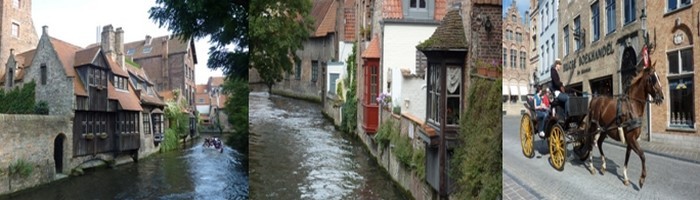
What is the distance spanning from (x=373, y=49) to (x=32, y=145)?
6.51 feet

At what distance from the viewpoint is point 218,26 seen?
4258 millimetres

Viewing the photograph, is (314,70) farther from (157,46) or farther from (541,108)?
(541,108)

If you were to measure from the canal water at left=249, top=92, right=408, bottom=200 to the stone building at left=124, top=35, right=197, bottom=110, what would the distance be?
49 cm

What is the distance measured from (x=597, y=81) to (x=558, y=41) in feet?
0.94

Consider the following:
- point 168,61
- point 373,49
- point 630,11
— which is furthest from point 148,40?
point 630,11

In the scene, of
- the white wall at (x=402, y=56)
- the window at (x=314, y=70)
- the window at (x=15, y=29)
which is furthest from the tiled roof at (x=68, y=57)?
the white wall at (x=402, y=56)

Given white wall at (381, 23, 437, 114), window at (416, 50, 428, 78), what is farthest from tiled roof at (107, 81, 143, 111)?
window at (416, 50, 428, 78)

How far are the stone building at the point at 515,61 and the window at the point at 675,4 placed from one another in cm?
69

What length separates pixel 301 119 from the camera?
12.4ft

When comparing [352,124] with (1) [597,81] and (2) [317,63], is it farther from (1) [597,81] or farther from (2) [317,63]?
(1) [597,81]

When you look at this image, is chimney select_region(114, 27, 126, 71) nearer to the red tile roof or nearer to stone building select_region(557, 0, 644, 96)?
the red tile roof

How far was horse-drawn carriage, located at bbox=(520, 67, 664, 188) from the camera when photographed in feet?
6.64

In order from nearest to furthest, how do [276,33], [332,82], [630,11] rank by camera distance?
[630,11] → [332,82] → [276,33]

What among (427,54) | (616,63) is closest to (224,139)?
(427,54)
